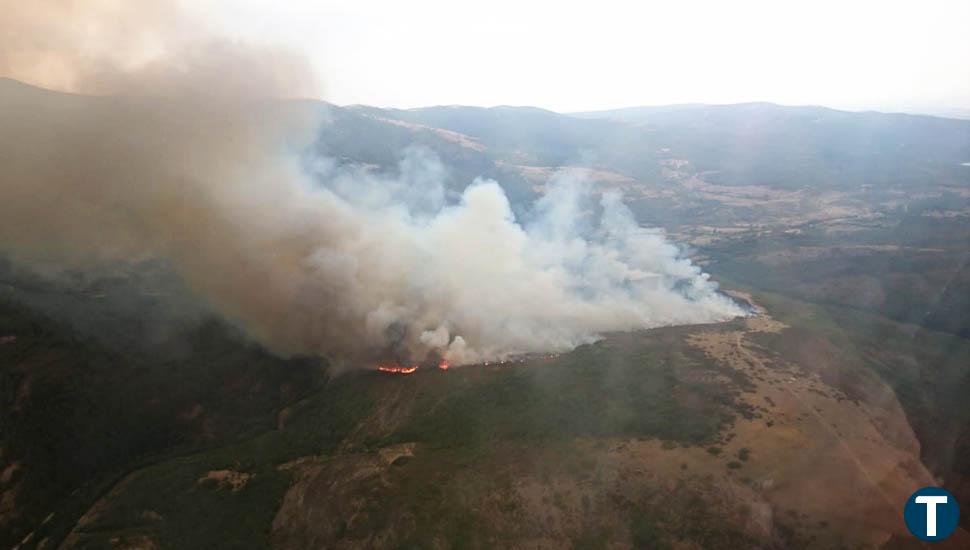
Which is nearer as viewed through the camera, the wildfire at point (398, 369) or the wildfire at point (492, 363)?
the wildfire at point (492, 363)

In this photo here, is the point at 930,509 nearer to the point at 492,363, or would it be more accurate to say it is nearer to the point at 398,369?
the point at 492,363

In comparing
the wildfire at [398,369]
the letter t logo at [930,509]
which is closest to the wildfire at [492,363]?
the wildfire at [398,369]

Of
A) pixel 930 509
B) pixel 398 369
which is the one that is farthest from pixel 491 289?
pixel 930 509

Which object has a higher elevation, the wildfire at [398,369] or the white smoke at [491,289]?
the white smoke at [491,289]

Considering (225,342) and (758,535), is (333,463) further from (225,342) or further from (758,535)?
(758,535)

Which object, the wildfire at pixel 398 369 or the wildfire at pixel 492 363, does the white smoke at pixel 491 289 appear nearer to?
the wildfire at pixel 492 363

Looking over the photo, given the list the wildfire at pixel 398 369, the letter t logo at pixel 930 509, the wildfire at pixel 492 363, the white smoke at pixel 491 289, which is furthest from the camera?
the white smoke at pixel 491 289

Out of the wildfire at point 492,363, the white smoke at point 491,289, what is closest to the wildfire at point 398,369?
the wildfire at point 492,363

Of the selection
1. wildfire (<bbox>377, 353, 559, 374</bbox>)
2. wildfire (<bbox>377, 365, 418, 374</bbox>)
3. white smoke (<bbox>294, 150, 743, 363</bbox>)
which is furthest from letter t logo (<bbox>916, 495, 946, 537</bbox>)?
wildfire (<bbox>377, 365, 418, 374</bbox>)

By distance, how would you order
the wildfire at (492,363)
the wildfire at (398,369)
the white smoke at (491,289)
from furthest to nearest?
1. the white smoke at (491,289)
2. the wildfire at (398,369)
3. the wildfire at (492,363)

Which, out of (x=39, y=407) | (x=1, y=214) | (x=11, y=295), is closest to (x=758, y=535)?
(x=39, y=407)
